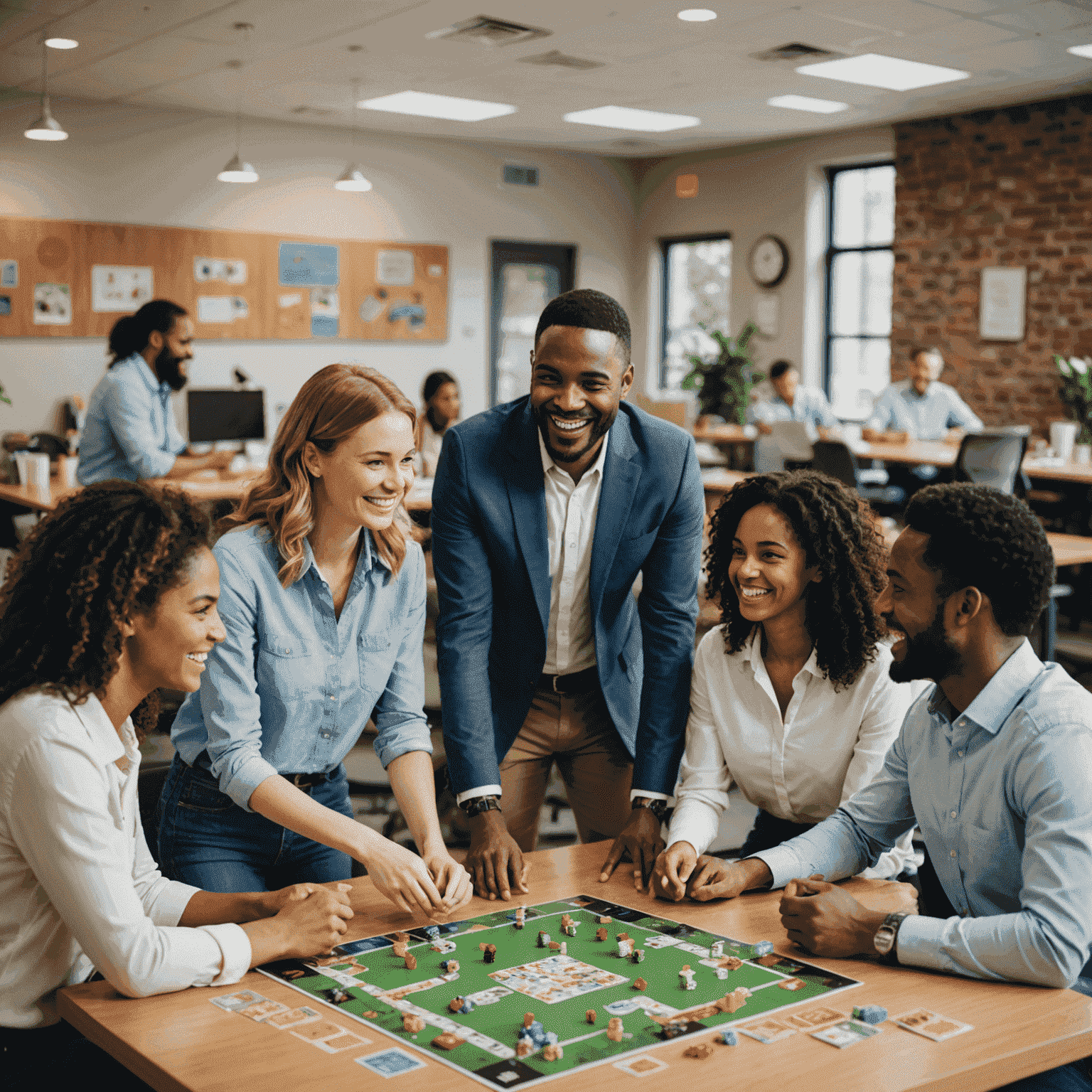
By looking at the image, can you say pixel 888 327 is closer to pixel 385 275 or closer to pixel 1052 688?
pixel 385 275

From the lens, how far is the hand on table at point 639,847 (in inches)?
76.4

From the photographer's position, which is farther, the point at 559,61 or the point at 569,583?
the point at 559,61

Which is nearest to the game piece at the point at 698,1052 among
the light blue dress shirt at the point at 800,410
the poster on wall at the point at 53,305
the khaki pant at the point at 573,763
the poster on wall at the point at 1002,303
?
the khaki pant at the point at 573,763

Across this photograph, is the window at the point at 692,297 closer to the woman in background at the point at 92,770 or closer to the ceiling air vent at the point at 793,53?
the ceiling air vent at the point at 793,53

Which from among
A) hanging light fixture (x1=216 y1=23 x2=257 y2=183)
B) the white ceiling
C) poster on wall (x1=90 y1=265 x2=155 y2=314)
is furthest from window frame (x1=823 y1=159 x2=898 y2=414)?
poster on wall (x1=90 y1=265 x2=155 y2=314)

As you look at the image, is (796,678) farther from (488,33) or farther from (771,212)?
(771,212)

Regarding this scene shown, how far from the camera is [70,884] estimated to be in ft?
4.75

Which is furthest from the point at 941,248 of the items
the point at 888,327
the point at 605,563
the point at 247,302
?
the point at 605,563

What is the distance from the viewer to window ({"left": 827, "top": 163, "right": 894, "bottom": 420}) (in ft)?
33.0

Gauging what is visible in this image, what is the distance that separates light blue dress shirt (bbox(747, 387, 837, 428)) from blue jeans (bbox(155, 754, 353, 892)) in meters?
7.71

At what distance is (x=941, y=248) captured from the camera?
9344 millimetres

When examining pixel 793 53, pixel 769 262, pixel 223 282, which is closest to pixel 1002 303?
pixel 769 262

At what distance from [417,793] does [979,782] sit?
86cm

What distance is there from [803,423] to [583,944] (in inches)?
272
